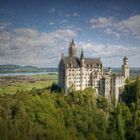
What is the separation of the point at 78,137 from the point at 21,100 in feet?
18.4

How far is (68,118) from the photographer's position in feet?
50.5

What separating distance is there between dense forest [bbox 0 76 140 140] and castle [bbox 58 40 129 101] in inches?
34.6

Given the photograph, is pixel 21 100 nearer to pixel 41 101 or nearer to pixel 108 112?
pixel 41 101

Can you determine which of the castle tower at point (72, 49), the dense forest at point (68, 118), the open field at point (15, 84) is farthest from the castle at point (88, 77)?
the open field at point (15, 84)

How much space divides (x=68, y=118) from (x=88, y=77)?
6.48m

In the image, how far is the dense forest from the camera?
12.7m

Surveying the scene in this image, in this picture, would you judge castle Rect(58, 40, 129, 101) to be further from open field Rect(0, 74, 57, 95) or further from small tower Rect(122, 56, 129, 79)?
open field Rect(0, 74, 57, 95)

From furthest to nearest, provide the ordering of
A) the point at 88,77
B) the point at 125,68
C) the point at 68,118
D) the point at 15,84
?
1. the point at 15,84
2. the point at 125,68
3. the point at 88,77
4. the point at 68,118

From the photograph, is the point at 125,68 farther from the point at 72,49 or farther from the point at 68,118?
the point at 68,118

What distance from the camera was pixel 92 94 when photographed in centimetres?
1956

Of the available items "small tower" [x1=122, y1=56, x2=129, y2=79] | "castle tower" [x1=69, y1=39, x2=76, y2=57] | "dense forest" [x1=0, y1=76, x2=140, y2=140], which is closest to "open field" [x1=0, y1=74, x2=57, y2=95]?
"castle tower" [x1=69, y1=39, x2=76, y2=57]

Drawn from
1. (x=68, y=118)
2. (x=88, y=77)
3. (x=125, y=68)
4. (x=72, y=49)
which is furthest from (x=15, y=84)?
(x=68, y=118)

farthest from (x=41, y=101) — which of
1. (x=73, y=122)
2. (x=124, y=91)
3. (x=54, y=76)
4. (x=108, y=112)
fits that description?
(x=54, y=76)

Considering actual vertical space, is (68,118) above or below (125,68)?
below
